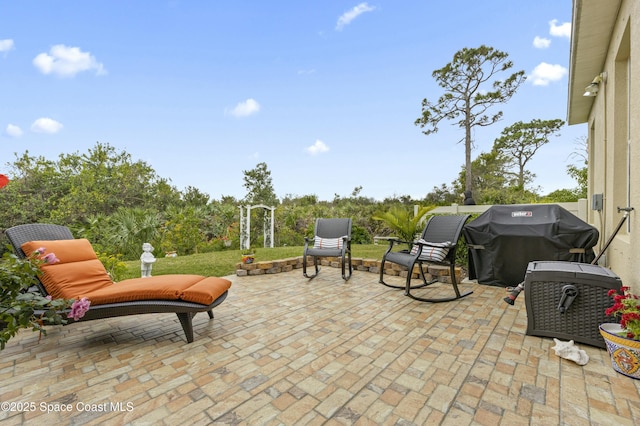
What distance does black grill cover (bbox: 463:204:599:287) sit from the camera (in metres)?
3.64

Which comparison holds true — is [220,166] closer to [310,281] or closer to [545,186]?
[310,281]

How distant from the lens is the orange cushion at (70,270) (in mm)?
2438

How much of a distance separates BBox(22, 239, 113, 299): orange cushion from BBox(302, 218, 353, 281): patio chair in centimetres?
273

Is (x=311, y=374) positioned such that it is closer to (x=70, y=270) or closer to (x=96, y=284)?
(x=96, y=284)

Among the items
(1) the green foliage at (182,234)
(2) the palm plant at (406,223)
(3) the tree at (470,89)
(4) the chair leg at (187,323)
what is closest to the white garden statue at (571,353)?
(4) the chair leg at (187,323)

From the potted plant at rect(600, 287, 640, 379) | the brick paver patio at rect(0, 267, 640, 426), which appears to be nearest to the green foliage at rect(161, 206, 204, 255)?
the brick paver patio at rect(0, 267, 640, 426)

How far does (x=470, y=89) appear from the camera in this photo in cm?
1407

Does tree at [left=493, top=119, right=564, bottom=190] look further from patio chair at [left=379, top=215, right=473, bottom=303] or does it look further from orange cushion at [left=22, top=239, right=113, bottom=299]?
orange cushion at [left=22, top=239, right=113, bottom=299]

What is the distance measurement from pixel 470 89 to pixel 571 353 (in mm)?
14947

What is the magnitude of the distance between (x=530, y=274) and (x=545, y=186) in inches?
762

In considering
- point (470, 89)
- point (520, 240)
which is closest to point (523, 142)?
point (470, 89)

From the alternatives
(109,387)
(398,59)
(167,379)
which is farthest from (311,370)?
(398,59)

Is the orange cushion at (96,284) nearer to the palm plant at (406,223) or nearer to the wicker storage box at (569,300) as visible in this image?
the wicker storage box at (569,300)

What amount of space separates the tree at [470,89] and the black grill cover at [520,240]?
33.6 feet
